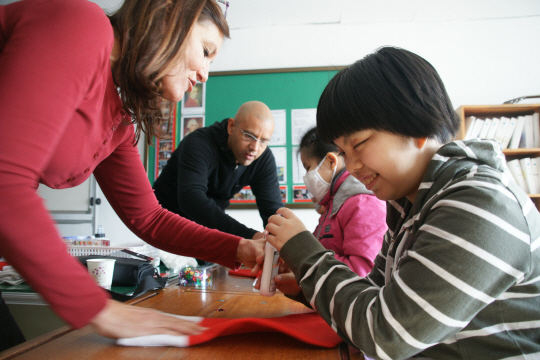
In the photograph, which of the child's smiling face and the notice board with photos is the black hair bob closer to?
the child's smiling face

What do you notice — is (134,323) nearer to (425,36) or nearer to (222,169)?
(222,169)

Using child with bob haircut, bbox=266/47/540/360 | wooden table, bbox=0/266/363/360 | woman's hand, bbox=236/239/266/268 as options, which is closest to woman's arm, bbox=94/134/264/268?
woman's hand, bbox=236/239/266/268

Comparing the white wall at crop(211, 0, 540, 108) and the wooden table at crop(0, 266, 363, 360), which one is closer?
the wooden table at crop(0, 266, 363, 360)

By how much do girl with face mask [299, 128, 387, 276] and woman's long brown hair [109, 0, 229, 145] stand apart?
817 mm

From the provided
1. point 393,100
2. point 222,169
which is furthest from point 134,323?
point 222,169

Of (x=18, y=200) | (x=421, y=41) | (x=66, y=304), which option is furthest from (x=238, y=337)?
(x=421, y=41)

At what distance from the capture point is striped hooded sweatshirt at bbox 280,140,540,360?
49 centimetres

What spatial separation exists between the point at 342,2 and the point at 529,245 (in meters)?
2.76

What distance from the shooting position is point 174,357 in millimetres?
561

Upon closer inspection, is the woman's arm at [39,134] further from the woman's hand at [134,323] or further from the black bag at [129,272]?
the black bag at [129,272]

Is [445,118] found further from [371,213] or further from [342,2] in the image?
[342,2]

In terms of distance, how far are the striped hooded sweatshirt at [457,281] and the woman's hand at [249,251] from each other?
0.37 metres

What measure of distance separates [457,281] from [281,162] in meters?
2.59

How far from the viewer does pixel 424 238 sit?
551mm
